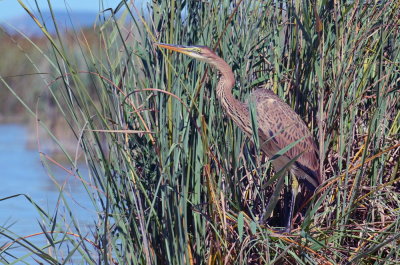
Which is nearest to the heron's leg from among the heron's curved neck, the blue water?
the heron's curved neck

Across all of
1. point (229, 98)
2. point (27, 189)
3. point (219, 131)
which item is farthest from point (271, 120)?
point (27, 189)

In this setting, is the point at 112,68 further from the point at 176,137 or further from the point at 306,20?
the point at 306,20

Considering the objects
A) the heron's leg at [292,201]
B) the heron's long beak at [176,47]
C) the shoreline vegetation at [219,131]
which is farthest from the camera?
the heron's leg at [292,201]

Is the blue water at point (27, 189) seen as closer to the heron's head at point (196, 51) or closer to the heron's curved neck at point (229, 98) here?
the heron's curved neck at point (229, 98)

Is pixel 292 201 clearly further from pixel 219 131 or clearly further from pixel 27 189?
pixel 27 189

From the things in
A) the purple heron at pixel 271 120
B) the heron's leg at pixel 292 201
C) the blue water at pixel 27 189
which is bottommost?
the blue water at pixel 27 189

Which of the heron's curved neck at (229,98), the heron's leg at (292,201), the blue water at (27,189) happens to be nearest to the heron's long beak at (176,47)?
the heron's curved neck at (229,98)

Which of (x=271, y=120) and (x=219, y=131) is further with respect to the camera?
(x=271, y=120)

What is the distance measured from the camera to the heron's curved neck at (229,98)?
286cm

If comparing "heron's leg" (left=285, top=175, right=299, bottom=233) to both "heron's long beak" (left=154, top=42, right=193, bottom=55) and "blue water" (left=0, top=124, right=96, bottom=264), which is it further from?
"blue water" (left=0, top=124, right=96, bottom=264)

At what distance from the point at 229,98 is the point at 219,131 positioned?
0.31 meters

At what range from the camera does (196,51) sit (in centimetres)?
265

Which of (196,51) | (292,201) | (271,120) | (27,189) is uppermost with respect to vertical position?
(196,51)

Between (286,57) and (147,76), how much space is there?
0.72 metres
